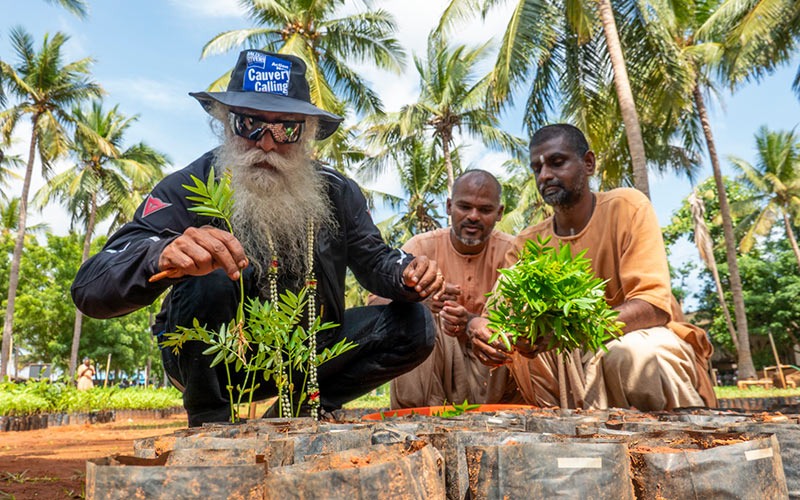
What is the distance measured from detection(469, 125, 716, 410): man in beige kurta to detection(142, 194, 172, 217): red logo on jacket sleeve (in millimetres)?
1497

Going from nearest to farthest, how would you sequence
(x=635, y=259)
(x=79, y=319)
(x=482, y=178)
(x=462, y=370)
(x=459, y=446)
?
(x=459, y=446), (x=635, y=259), (x=462, y=370), (x=482, y=178), (x=79, y=319)

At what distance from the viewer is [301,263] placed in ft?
9.03

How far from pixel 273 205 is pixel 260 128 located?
37cm

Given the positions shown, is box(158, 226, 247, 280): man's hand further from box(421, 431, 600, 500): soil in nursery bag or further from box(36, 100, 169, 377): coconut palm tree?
box(36, 100, 169, 377): coconut palm tree

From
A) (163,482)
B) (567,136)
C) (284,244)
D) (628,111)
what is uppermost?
(628,111)

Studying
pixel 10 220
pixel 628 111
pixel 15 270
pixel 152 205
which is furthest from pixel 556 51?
pixel 10 220

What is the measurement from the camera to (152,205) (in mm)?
2254

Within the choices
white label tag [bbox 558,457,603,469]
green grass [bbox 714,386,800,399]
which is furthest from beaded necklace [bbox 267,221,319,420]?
green grass [bbox 714,386,800,399]

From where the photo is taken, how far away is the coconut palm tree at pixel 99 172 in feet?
76.4

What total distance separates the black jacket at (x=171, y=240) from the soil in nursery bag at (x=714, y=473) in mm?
1393

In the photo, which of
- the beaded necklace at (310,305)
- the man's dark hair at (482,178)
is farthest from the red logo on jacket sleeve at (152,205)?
the man's dark hair at (482,178)

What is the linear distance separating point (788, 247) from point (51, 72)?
114ft

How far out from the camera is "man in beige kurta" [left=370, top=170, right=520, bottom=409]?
3621 mm

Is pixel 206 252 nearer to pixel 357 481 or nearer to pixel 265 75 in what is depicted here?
pixel 357 481
